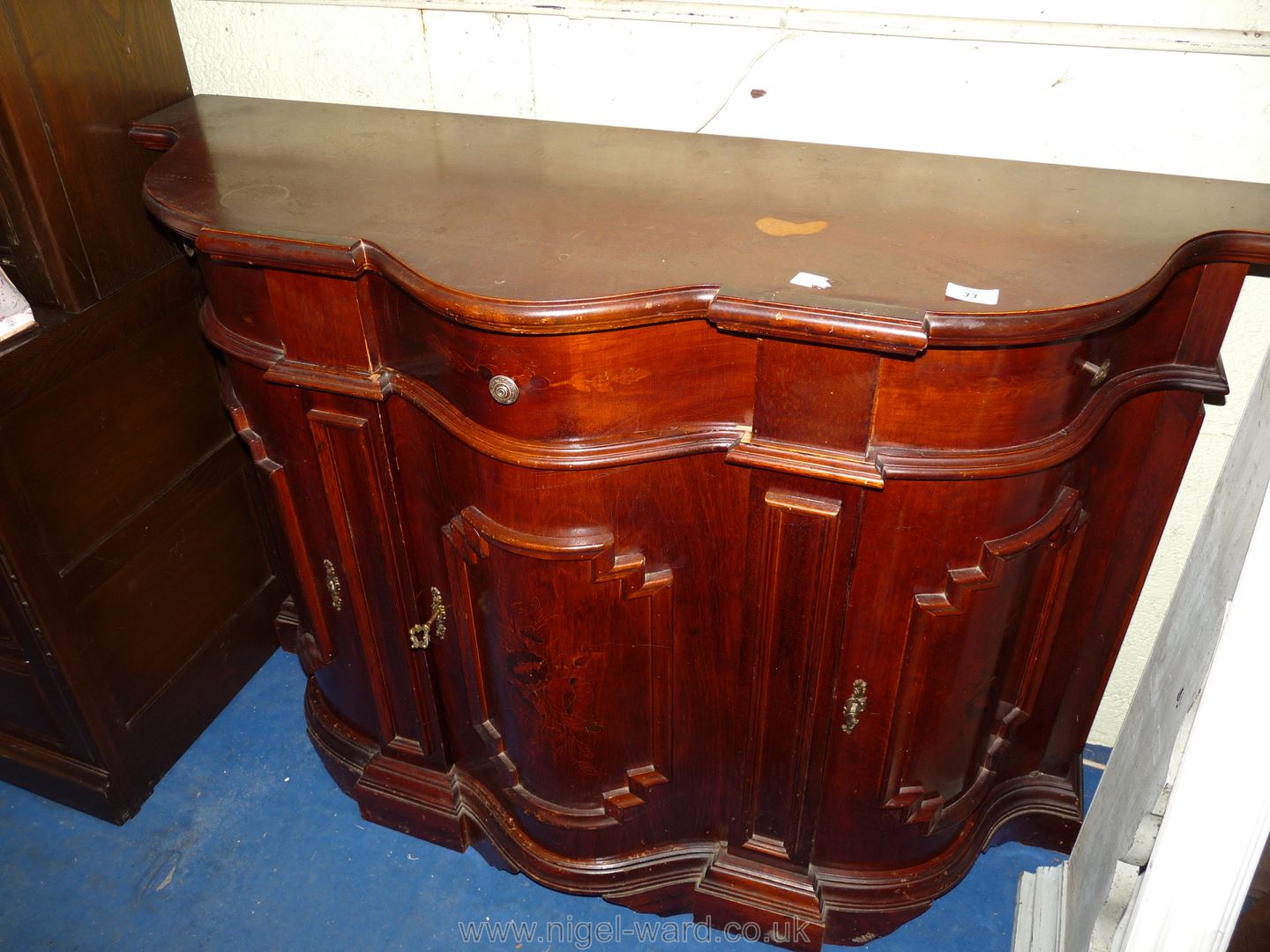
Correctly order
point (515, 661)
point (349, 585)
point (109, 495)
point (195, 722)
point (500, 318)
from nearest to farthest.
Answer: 1. point (500, 318)
2. point (515, 661)
3. point (349, 585)
4. point (109, 495)
5. point (195, 722)

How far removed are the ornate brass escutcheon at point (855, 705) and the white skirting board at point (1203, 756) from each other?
0.41m

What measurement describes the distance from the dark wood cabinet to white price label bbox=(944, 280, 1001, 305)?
4.89 ft

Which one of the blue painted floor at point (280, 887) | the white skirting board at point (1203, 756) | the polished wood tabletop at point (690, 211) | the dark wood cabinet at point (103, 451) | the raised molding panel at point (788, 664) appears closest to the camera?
the white skirting board at point (1203, 756)

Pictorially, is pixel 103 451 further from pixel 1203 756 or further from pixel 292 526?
pixel 1203 756

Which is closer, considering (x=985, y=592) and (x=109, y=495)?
(x=985, y=592)

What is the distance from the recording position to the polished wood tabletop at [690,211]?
1.28m

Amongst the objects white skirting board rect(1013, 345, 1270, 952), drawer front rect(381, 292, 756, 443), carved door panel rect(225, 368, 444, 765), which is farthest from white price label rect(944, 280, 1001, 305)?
carved door panel rect(225, 368, 444, 765)

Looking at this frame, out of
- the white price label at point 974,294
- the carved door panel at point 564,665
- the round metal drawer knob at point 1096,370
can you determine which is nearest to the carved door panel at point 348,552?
the carved door panel at point 564,665

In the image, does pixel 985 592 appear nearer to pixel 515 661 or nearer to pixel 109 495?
pixel 515 661

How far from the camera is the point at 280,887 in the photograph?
196 cm

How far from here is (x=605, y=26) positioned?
169cm

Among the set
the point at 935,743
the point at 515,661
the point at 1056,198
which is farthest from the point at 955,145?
the point at 515,661

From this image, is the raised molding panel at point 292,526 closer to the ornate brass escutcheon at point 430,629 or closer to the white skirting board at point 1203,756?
the ornate brass escutcheon at point 430,629

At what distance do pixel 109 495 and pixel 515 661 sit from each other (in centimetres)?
94
